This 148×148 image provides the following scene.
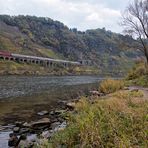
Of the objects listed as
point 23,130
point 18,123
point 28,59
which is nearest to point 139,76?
point 18,123

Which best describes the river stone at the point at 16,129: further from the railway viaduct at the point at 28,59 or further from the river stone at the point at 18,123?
the railway viaduct at the point at 28,59

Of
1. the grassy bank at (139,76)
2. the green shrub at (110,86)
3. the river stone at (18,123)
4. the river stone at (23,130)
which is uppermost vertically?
the grassy bank at (139,76)

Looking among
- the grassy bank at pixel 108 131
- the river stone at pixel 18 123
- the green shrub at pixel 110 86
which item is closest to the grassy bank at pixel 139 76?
the green shrub at pixel 110 86

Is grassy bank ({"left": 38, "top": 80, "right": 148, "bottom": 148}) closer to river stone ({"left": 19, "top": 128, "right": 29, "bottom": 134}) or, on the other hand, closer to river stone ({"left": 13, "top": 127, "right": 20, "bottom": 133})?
river stone ({"left": 19, "top": 128, "right": 29, "bottom": 134})

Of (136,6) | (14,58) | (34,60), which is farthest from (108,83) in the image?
(34,60)

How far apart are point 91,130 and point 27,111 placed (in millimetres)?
15530

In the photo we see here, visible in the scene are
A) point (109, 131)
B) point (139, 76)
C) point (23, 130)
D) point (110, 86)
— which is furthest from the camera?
point (139, 76)

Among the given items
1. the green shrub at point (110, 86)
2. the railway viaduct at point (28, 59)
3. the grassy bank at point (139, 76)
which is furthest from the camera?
the railway viaduct at point (28, 59)

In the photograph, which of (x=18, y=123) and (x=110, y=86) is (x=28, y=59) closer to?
(x=110, y=86)

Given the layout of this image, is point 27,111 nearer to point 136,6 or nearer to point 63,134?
point 63,134

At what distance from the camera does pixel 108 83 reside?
116 feet

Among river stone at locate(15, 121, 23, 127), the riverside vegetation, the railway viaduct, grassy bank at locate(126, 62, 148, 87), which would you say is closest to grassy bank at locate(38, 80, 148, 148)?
the riverside vegetation

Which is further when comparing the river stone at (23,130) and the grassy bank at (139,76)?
the grassy bank at (139,76)

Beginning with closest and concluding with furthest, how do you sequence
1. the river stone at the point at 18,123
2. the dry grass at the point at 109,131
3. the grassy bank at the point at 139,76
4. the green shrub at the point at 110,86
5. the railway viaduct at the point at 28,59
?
the dry grass at the point at 109,131 → the river stone at the point at 18,123 → the green shrub at the point at 110,86 → the grassy bank at the point at 139,76 → the railway viaduct at the point at 28,59
